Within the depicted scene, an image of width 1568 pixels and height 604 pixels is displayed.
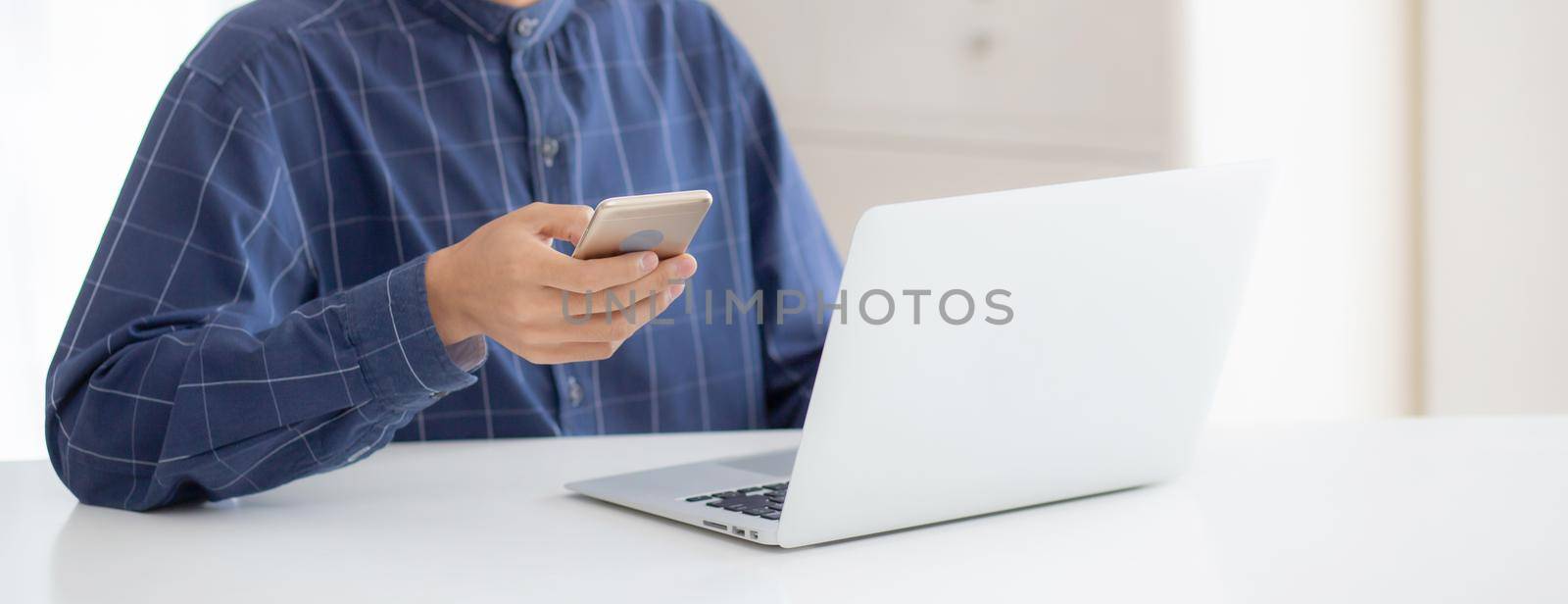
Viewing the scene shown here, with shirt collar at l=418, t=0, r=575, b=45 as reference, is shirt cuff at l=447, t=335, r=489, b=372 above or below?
below

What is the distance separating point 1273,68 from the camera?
240 cm

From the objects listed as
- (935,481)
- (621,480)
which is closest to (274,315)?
(621,480)

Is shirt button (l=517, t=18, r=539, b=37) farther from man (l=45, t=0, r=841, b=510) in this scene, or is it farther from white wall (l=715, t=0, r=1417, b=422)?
white wall (l=715, t=0, r=1417, b=422)

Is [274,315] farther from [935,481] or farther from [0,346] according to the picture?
[0,346]

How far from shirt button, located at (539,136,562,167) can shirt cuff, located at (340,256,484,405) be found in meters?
0.50

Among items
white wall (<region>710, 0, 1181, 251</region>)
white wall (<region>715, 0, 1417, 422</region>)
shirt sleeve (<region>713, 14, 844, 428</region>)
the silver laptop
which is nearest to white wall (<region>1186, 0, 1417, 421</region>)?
white wall (<region>715, 0, 1417, 422</region>)

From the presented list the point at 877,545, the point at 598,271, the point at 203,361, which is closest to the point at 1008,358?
the point at 877,545

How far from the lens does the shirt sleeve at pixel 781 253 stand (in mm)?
1430

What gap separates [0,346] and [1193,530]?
1849 mm

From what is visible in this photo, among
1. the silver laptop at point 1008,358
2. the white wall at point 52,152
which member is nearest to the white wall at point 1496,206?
the silver laptop at point 1008,358

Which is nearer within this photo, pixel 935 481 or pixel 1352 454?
pixel 935 481

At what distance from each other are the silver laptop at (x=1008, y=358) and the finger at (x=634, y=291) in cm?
10

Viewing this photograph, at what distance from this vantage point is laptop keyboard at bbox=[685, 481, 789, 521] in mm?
721

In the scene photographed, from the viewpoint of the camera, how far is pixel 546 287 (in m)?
0.73
